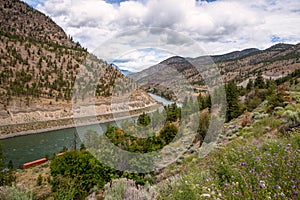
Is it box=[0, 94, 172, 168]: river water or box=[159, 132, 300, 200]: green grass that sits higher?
box=[159, 132, 300, 200]: green grass

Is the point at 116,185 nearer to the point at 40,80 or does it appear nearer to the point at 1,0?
the point at 40,80

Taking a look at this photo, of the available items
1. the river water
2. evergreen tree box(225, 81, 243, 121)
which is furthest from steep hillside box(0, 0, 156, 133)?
evergreen tree box(225, 81, 243, 121)

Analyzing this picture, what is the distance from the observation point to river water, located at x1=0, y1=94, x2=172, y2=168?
30.4 m

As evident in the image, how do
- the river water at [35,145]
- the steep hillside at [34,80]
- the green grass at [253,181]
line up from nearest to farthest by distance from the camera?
1. the green grass at [253,181]
2. the river water at [35,145]
3. the steep hillside at [34,80]

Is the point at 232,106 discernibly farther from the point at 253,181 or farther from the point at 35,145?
the point at 35,145

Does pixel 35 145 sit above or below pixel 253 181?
below

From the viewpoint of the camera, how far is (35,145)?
36500 mm

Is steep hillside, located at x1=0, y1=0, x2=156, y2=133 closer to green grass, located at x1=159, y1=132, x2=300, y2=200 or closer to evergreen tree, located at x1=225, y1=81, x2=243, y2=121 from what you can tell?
evergreen tree, located at x1=225, y1=81, x2=243, y2=121

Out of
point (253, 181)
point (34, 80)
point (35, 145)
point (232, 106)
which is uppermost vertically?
point (34, 80)

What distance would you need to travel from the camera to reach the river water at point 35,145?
3044 cm

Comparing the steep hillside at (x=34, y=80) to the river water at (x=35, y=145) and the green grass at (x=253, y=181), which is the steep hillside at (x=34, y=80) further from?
the green grass at (x=253, y=181)

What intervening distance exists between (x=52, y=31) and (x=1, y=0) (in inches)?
954


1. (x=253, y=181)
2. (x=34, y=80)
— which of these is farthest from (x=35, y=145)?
(x=253, y=181)

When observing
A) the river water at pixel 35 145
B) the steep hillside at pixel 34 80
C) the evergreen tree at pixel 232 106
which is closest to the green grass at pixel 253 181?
the evergreen tree at pixel 232 106
